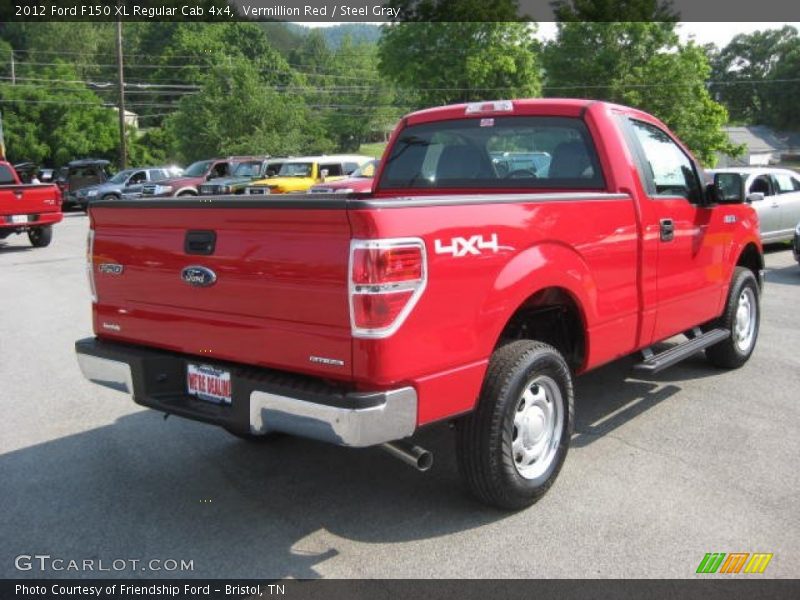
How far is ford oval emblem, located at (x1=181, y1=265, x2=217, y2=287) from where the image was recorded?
3.41 meters

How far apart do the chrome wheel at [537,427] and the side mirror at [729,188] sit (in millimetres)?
2389

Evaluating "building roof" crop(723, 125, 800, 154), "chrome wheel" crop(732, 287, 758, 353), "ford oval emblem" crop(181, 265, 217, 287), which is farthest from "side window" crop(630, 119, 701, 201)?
"building roof" crop(723, 125, 800, 154)

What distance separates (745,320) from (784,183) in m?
9.53

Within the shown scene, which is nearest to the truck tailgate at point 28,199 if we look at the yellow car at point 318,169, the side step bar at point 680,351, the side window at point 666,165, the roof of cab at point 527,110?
the yellow car at point 318,169

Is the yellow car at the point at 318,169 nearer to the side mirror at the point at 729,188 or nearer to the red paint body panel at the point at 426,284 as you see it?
the side mirror at the point at 729,188

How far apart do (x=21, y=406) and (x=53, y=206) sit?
39.3 feet

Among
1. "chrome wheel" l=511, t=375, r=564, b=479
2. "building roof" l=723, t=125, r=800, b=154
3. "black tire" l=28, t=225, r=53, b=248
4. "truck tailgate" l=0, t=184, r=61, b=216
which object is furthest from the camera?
"building roof" l=723, t=125, r=800, b=154

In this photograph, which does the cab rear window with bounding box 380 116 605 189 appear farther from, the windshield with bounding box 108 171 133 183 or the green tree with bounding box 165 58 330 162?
the green tree with bounding box 165 58 330 162

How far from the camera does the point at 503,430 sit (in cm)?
349

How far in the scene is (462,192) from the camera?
4887 mm

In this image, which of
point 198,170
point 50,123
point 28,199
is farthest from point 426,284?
point 50,123

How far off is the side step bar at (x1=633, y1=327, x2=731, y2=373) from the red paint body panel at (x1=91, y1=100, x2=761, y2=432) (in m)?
0.16

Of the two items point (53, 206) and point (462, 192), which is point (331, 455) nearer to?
point (462, 192)

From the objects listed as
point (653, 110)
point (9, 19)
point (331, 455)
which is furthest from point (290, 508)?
point (9, 19)
